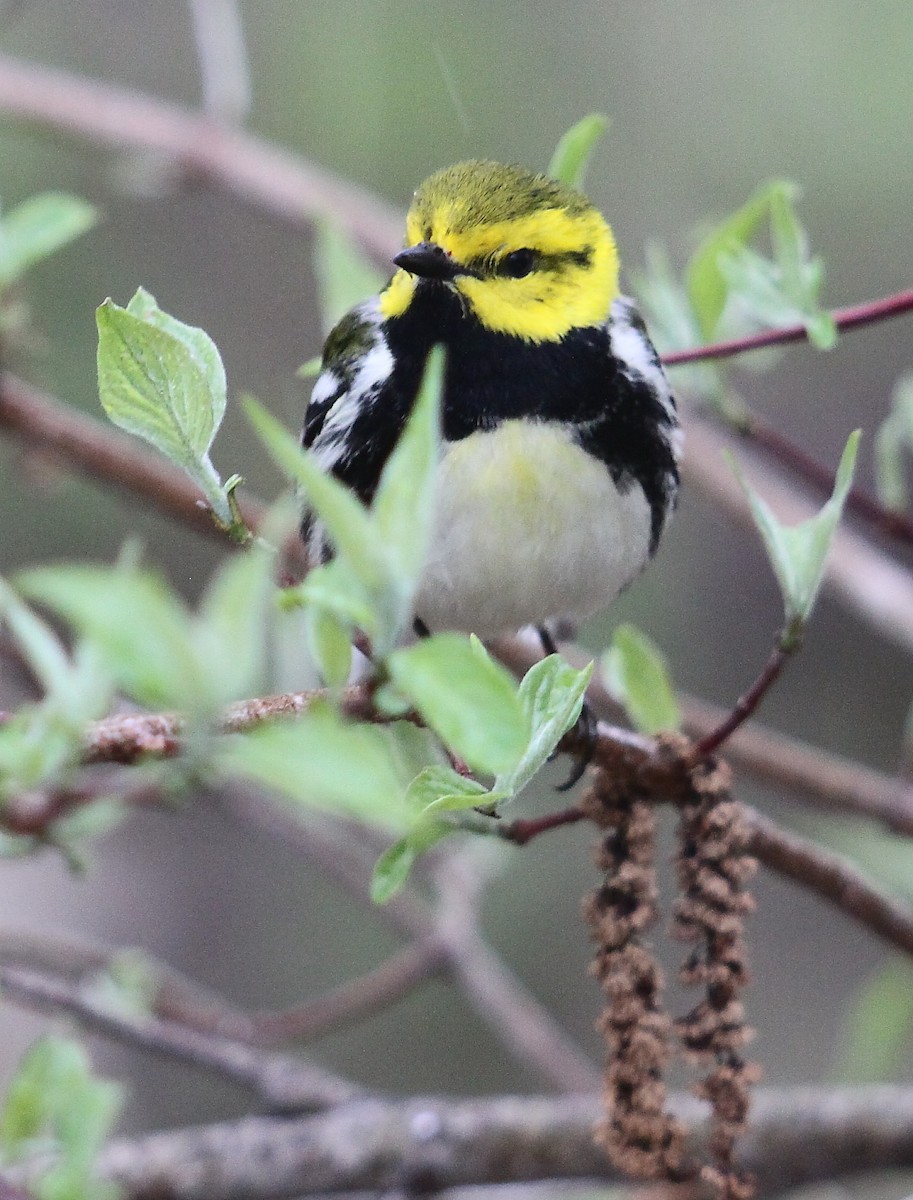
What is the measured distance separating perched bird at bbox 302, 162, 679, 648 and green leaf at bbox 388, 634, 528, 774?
706 mm

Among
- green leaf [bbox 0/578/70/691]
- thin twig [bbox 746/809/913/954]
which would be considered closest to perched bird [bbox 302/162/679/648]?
thin twig [bbox 746/809/913/954]

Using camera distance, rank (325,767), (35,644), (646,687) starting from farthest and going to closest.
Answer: (646,687) < (35,644) < (325,767)

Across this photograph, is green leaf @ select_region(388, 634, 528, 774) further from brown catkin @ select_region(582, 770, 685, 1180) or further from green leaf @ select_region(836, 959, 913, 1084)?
green leaf @ select_region(836, 959, 913, 1084)

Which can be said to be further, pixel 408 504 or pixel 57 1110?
pixel 57 1110

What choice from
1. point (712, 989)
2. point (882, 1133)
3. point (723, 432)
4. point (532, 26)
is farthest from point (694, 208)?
point (712, 989)

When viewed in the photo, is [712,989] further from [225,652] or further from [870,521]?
[870,521]

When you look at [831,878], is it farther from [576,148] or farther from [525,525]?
[576,148]

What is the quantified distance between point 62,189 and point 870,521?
2396 millimetres

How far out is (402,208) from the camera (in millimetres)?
3289

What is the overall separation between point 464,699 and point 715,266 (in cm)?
72

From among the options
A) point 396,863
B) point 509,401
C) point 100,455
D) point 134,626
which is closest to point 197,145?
point 100,455

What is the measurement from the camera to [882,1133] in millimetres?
1294

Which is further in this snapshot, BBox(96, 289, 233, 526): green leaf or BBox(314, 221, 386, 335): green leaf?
BBox(314, 221, 386, 335): green leaf

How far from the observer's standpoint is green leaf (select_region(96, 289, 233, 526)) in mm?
698
